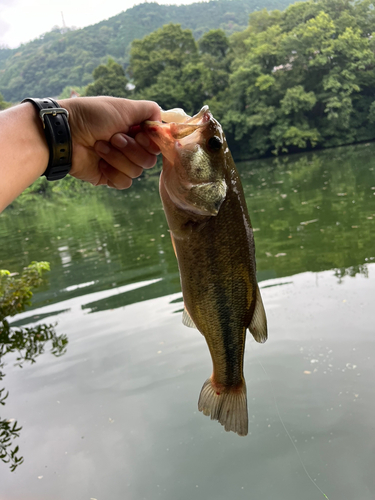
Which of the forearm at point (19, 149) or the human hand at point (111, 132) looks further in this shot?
the human hand at point (111, 132)

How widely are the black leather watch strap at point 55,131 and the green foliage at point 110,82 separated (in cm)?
4976

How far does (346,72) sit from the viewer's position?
37.2 meters

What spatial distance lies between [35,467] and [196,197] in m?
3.73

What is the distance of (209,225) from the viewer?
1571 mm

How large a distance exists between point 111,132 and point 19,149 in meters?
0.49

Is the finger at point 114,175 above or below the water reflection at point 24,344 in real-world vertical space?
above

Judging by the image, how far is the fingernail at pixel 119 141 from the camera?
2.05 m

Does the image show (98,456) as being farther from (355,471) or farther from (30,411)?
(355,471)

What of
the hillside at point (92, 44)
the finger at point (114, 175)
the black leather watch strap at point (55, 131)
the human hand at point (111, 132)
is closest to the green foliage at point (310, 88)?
the finger at point (114, 175)

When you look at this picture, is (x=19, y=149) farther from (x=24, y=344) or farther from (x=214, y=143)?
(x=24, y=344)

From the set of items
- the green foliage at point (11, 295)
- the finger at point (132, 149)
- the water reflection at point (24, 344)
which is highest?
the finger at point (132, 149)

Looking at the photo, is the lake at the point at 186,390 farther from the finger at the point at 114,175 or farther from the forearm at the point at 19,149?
the forearm at the point at 19,149

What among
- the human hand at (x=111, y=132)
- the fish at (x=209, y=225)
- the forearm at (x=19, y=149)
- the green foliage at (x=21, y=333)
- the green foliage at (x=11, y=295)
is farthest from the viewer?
the green foliage at (x=11, y=295)

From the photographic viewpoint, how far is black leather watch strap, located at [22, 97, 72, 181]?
5.95 ft
